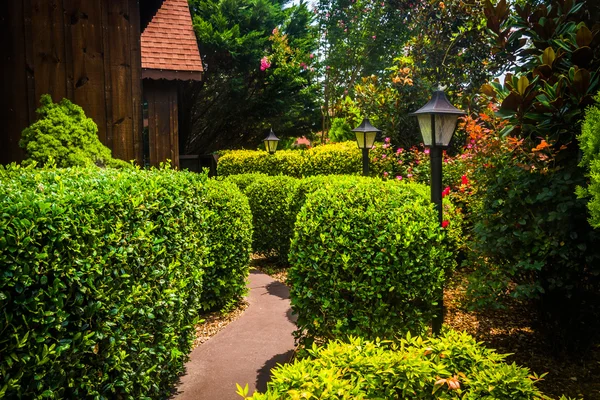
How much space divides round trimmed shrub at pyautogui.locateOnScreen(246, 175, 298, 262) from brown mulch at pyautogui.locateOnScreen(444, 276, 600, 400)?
3614mm

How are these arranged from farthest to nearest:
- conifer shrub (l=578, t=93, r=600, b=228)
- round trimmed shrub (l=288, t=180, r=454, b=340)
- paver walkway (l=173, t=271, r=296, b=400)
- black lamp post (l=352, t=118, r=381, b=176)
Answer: black lamp post (l=352, t=118, r=381, b=176) → paver walkway (l=173, t=271, r=296, b=400) → round trimmed shrub (l=288, t=180, r=454, b=340) → conifer shrub (l=578, t=93, r=600, b=228)

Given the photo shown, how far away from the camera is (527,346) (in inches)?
188

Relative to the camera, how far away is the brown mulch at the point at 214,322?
5.59 metres

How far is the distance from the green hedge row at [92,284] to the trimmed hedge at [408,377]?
124 cm

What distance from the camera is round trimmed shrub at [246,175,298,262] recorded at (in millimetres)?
8906

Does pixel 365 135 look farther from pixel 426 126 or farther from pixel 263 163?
pixel 263 163

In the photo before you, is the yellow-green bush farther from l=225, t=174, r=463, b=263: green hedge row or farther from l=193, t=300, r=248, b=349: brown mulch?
l=193, t=300, r=248, b=349: brown mulch

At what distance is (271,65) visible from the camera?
63.9 feet

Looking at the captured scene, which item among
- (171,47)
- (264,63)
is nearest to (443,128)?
(171,47)

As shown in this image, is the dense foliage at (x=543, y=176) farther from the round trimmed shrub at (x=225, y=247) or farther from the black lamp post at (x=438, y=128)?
the round trimmed shrub at (x=225, y=247)

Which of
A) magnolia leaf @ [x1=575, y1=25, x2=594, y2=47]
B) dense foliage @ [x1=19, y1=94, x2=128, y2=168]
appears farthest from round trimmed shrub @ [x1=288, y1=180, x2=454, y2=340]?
dense foliage @ [x1=19, y1=94, x2=128, y2=168]

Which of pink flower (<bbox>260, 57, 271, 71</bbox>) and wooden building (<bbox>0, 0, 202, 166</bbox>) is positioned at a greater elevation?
pink flower (<bbox>260, 57, 271, 71</bbox>)

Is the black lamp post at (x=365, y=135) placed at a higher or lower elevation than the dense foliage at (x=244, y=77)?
lower

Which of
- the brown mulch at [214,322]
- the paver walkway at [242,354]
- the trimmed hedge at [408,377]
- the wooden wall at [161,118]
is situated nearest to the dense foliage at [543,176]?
the trimmed hedge at [408,377]
